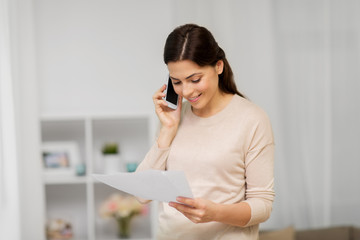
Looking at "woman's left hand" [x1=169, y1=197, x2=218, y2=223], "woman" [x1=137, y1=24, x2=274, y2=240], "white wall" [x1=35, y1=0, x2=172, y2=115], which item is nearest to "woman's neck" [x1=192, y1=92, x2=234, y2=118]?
"woman" [x1=137, y1=24, x2=274, y2=240]

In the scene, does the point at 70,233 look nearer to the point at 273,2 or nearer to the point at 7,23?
the point at 7,23

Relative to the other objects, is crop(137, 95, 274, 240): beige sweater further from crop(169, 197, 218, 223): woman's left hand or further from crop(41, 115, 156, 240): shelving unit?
crop(41, 115, 156, 240): shelving unit

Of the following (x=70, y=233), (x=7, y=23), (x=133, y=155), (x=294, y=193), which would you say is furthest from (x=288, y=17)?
(x=70, y=233)

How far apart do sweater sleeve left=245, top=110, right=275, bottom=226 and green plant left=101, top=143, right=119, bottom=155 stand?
1.89 meters

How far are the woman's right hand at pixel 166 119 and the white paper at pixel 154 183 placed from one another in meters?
0.26

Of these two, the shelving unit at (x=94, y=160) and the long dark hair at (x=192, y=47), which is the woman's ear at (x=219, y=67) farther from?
the shelving unit at (x=94, y=160)

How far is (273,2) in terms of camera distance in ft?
11.3

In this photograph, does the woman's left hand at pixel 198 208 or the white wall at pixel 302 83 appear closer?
the woman's left hand at pixel 198 208

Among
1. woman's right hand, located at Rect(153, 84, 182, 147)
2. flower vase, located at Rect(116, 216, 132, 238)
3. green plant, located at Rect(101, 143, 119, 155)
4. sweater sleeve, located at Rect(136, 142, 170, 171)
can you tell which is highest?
woman's right hand, located at Rect(153, 84, 182, 147)

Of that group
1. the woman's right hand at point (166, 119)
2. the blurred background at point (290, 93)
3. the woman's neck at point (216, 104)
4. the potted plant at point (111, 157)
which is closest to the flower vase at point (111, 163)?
the potted plant at point (111, 157)

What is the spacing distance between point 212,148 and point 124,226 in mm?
1882

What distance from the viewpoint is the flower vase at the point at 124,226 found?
3.43 metres

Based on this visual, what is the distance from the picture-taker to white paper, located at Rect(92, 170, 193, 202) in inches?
56.5

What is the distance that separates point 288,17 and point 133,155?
4.49 ft
